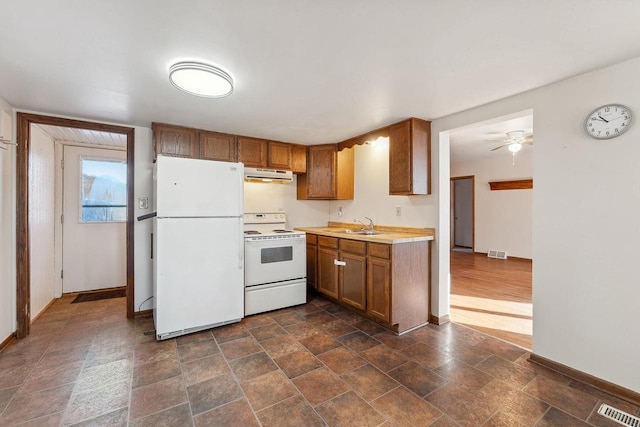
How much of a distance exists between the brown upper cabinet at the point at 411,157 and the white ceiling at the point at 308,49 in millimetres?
380

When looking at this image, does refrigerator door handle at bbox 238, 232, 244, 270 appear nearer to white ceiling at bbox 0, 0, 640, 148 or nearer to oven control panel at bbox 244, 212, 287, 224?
oven control panel at bbox 244, 212, 287, 224

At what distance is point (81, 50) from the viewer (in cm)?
165

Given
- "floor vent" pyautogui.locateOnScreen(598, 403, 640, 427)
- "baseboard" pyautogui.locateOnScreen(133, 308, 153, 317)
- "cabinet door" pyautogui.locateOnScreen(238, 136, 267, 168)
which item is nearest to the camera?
"floor vent" pyautogui.locateOnScreen(598, 403, 640, 427)

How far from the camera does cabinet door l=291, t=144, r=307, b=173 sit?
13.2 feet

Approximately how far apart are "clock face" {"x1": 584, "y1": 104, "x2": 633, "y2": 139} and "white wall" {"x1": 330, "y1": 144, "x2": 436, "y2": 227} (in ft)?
4.45

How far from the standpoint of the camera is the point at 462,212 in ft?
27.9

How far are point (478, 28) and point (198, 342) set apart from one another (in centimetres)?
315

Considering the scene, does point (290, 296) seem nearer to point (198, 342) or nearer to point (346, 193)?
point (198, 342)

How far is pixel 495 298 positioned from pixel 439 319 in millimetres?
1346

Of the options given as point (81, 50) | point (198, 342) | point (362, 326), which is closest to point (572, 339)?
point (362, 326)

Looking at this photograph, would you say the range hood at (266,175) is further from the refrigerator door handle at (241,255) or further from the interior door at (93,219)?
the interior door at (93,219)

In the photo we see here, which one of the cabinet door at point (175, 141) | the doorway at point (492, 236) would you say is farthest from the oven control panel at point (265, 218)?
the doorway at point (492, 236)

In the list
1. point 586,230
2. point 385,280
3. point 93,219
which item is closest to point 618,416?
point 586,230

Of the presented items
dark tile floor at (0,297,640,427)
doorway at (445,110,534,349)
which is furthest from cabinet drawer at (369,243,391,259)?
doorway at (445,110,534,349)
